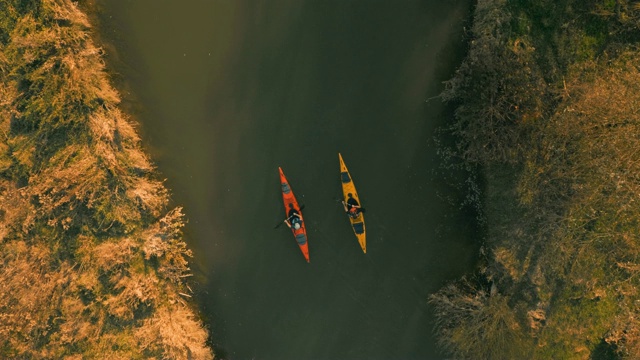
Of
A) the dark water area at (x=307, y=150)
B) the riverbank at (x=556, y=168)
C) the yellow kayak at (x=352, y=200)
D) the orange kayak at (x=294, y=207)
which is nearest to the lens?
the riverbank at (x=556, y=168)

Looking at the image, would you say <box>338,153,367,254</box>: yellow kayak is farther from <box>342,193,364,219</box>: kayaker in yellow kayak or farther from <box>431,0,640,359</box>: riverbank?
<box>431,0,640,359</box>: riverbank

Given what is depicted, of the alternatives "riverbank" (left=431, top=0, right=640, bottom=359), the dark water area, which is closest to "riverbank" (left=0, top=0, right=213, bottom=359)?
the dark water area

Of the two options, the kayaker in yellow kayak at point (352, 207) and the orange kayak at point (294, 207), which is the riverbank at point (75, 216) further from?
the kayaker in yellow kayak at point (352, 207)

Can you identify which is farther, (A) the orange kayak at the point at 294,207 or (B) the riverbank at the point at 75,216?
(A) the orange kayak at the point at 294,207

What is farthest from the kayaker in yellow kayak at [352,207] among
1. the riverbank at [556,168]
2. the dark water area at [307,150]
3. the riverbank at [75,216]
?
the riverbank at [75,216]

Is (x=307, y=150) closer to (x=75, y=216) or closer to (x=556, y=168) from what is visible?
(x=556, y=168)
